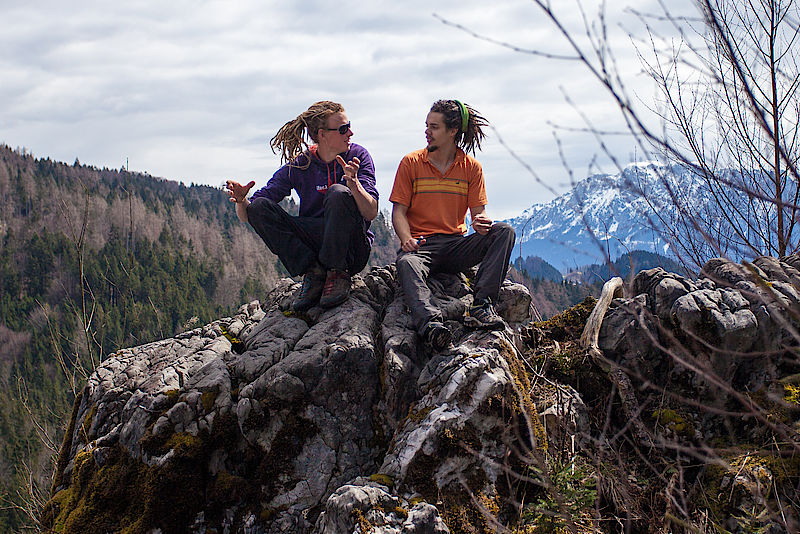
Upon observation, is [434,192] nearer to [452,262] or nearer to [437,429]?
[452,262]

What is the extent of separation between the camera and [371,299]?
489 centimetres

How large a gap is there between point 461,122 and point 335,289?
1.88 metres

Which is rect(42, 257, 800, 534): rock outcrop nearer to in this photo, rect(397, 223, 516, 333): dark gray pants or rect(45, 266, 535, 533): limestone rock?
rect(45, 266, 535, 533): limestone rock

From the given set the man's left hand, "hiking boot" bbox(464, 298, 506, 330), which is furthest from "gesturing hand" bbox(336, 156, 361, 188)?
"hiking boot" bbox(464, 298, 506, 330)

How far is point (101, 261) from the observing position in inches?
3014

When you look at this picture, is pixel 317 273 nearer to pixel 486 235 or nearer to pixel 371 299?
pixel 371 299

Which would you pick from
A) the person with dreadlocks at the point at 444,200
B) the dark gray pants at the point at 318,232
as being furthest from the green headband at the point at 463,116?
the dark gray pants at the point at 318,232

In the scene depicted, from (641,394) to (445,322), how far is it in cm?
154

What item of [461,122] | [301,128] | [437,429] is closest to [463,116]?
[461,122]

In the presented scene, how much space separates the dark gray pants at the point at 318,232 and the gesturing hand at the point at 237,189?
0.35ft

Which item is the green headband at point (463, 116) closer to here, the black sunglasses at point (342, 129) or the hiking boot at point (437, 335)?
the black sunglasses at point (342, 129)

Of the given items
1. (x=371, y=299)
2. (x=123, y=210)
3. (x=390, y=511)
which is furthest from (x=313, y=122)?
(x=123, y=210)

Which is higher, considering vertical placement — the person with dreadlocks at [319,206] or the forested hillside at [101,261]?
the forested hillside at [101,261]

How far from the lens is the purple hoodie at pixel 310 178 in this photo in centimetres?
488
